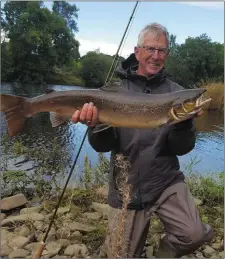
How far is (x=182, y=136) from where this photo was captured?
129 inches

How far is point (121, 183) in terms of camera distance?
343 cm

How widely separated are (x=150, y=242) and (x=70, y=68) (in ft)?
187

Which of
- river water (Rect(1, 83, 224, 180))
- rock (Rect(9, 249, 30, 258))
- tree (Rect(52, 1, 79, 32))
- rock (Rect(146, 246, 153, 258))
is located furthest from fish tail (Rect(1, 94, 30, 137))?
tree (Rect(52, 1, 79, 32))

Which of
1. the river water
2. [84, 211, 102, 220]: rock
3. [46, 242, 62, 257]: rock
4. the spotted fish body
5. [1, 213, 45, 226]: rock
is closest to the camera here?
the spotted fish body

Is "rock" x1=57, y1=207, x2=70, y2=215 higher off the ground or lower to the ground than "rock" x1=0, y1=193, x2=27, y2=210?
higher

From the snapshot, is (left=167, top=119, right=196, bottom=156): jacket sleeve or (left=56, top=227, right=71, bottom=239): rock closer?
(left=167, top=119, right=196, bottom=156): jacket sleeve

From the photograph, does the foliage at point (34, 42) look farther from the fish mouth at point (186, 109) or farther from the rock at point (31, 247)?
the fish mouth at point (186, 109)

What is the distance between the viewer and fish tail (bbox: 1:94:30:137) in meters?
3.23

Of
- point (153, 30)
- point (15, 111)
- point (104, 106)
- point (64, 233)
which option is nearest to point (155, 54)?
point (153, 30)

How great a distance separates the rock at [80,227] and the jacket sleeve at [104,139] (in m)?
1.59

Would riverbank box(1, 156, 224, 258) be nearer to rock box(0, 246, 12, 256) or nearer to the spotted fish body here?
rock box(0, 246, 12, 256)

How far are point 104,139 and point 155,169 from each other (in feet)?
1.80

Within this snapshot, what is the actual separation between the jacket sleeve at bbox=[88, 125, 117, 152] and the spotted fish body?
0.22 m

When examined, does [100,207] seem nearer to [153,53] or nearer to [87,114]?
[87,114]
